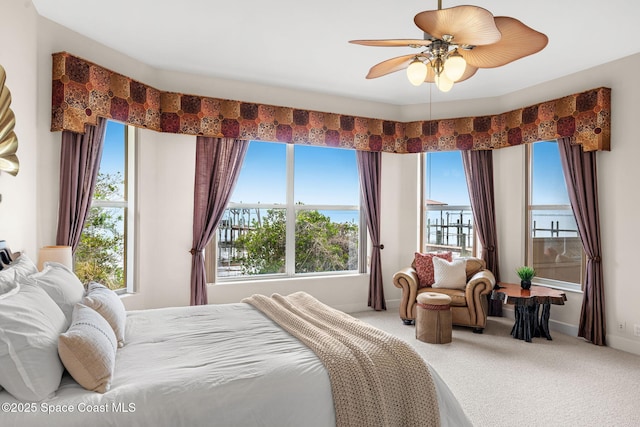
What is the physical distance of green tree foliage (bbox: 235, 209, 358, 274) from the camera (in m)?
5.00

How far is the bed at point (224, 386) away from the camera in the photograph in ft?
4.89

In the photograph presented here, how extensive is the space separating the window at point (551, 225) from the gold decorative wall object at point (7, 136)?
526cm

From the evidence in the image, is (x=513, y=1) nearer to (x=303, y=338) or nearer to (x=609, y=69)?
(x=609, y=69)

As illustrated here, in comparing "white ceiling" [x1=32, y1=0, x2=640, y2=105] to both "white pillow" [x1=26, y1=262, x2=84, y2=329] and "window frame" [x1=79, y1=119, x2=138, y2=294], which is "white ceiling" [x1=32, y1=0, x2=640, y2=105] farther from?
"white pillow" [x1=26, y1=262, x2=84, y2=329]

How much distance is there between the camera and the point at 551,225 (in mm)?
4832

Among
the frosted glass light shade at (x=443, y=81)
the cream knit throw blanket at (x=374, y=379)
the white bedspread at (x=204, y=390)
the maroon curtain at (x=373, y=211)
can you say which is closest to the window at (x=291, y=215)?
the maroon curtain at (x=373, y=211)

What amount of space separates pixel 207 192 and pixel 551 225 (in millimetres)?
4139

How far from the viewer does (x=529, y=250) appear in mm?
5039

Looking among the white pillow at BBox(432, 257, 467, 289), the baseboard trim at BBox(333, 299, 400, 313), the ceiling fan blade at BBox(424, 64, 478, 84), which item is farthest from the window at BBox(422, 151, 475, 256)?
the ceiling fan blade at BBox(424, 64, 478, 84)

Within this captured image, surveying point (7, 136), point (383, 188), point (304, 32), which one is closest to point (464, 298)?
point (383, 188)

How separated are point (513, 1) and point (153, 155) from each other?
366 centimetres

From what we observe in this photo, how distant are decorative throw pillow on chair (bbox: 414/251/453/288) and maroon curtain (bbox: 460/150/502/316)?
0.57m

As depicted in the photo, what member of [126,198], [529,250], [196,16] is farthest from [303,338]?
[529,250]

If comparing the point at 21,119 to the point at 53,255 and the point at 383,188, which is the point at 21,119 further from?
the point at 383,188
